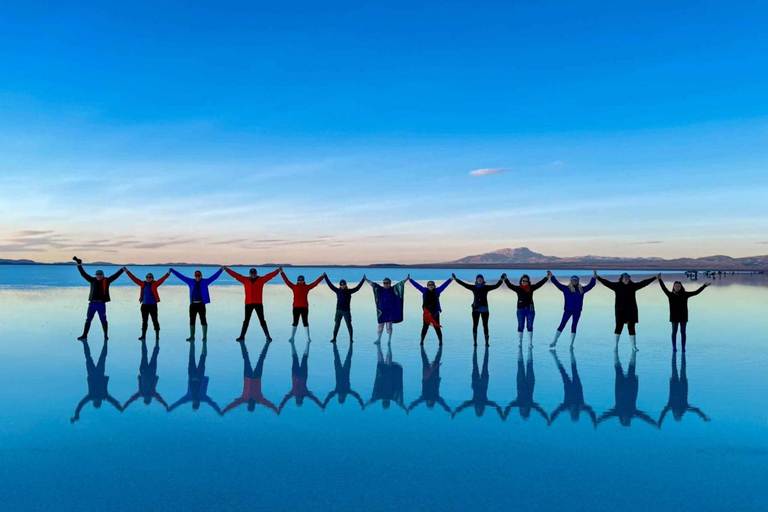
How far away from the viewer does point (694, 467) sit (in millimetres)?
6000

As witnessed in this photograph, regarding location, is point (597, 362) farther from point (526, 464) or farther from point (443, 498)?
point (443, 498)

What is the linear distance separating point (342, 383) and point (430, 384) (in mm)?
1558

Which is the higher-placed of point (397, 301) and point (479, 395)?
point (397, 301)

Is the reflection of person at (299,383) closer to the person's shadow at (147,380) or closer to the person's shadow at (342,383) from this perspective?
the person's shadow at (342,383)

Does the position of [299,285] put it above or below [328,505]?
above

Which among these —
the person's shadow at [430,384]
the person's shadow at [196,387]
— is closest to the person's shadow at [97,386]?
the person's shadow at [196,387]

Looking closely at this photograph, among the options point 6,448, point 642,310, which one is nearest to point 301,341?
point 6,448

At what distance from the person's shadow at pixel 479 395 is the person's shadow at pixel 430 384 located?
37cm

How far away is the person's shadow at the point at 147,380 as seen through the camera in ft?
28.6

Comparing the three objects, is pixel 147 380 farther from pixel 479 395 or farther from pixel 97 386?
Answer: pixel 479 395

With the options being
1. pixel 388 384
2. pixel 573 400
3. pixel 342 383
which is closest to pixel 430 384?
pixel 388 384

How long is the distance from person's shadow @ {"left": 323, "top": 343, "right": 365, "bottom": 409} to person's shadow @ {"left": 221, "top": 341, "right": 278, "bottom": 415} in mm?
1001

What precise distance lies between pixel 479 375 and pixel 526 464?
15.4 ft

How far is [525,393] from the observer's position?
9.29 metres
